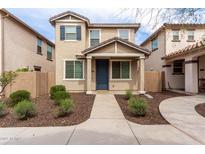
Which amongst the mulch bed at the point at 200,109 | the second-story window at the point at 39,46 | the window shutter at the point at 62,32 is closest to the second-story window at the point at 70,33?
the window shutter at the point at 62,32

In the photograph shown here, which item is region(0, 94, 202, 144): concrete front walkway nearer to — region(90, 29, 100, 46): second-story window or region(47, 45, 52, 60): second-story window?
region(90, 29, 100, 46): second-story window

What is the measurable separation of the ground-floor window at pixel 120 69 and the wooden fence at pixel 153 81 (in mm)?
2259

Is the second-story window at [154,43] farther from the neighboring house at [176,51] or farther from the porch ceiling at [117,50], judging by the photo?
the porch ceiling at [117,50]

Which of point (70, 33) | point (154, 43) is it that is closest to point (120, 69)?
point (70, 33)

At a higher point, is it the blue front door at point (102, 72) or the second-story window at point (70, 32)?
the second-story window at point (70, 32)

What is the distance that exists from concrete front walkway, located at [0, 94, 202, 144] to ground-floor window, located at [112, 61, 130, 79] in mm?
8300

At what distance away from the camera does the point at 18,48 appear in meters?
14.9

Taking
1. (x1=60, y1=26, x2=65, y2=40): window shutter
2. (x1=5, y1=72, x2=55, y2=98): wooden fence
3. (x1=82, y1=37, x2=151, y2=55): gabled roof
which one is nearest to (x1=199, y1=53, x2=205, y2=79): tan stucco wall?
(x1=82, y1=37, x2=151, y2=55): gabled roof

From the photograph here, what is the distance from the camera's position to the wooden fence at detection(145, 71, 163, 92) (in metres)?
16.2

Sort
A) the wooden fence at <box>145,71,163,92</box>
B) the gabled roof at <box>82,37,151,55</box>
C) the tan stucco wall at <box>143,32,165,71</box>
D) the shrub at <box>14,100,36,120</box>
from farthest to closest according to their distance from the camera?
the tan stucco wall at <box>143,32,165,71</box> → the wooden fence at <box>145,71,163,92</box> → the gabled roof at <box>82,37,151,55</box> → the shrub at <box>14,100,36,120</box>

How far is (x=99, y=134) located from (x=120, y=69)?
998cm

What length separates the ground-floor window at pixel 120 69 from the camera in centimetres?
1511

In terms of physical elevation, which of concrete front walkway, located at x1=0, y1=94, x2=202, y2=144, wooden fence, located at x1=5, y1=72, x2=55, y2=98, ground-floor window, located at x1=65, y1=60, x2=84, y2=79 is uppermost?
ground-floor window, located at x1=65, y1=60, x2=84, y2=79

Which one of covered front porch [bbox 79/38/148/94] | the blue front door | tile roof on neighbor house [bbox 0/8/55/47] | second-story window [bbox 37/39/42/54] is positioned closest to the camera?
tile roof on neighbor house [bbox 0/8/55/47]
